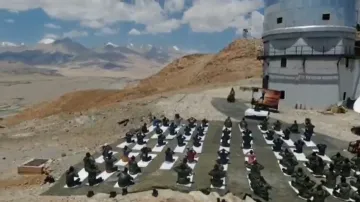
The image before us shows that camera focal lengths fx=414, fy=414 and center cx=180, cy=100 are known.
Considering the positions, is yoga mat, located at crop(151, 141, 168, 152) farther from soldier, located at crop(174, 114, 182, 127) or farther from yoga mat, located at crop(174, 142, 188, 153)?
soldier, located at crop(174, 114, 182, 127)

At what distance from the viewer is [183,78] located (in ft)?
255

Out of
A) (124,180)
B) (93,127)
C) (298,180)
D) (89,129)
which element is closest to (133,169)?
(124,180)

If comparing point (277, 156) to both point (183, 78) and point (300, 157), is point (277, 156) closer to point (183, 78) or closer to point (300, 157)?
point (300, 157)

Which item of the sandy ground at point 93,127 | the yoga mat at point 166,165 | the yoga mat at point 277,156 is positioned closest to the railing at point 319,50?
the sandy ground at point 93,127

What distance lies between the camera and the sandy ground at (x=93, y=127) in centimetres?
2955

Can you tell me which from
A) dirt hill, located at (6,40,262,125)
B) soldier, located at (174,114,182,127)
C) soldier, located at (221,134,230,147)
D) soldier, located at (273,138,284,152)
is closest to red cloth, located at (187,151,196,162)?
soldier, located at (221,134,230,147)

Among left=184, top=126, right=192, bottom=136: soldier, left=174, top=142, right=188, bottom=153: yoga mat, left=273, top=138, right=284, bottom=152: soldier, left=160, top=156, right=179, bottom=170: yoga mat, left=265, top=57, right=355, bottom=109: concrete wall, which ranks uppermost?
left=265, top=57, right=355, bottom=109: concrete wall

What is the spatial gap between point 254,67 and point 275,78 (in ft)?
88.9

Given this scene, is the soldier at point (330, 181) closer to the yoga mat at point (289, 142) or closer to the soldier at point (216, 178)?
the soldier at point (216, 178)

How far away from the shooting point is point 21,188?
19.8 meters

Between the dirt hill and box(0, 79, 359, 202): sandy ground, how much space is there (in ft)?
40.6

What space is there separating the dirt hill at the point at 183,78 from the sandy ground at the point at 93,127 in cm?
1237

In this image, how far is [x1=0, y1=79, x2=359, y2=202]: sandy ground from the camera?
29547 millimetres

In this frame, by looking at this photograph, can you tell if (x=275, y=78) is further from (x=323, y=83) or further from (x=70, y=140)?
(x=70, y=140)
